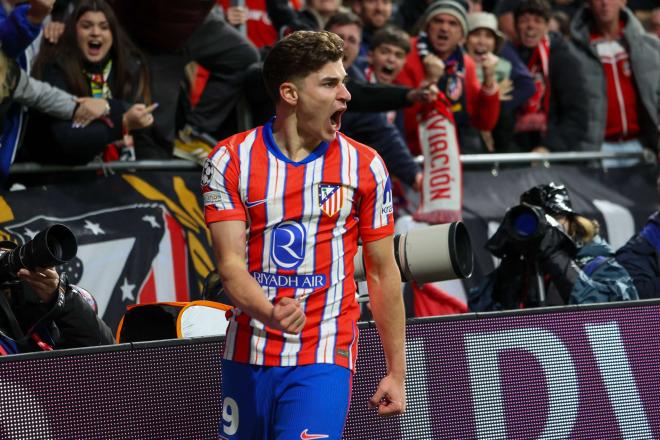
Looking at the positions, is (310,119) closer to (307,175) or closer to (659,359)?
(307,175)

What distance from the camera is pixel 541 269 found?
21.8 feet

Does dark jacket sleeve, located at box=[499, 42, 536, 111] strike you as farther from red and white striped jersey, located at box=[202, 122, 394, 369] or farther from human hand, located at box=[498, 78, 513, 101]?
red and white striped jersey, located at box=[202, 122, 394, 369]

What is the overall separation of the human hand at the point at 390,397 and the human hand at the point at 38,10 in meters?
3.53

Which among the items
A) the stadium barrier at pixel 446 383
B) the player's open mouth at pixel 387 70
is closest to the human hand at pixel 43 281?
the stadium barrier at pixel 446 383

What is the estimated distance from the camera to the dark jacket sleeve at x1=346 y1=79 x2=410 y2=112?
8055 millimetres

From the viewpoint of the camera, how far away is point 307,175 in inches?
156

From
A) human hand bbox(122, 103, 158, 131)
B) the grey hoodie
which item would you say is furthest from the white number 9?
human hand bbox(122, 103, 158, 131)

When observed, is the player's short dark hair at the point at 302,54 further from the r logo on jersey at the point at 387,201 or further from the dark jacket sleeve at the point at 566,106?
the dark jacket sleeve at the point at 566,106

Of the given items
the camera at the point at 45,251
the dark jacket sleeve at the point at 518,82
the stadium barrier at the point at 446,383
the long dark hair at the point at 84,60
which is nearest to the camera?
the stadium barrier at the point at 446,383

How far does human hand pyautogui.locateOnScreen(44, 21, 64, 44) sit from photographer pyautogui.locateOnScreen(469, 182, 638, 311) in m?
3.02

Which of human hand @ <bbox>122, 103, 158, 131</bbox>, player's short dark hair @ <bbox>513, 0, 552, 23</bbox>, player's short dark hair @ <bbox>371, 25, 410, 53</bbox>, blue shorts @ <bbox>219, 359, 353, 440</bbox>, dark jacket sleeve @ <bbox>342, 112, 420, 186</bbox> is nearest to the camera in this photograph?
blue shorts @ <bbox>219, 359, 353, 440</bbox>

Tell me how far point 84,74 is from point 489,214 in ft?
10.3

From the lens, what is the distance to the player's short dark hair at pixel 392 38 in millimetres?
8742

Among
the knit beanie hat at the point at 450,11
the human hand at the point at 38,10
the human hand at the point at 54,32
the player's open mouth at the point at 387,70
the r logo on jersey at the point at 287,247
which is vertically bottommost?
the r logo on jersey at the point at 287,247
